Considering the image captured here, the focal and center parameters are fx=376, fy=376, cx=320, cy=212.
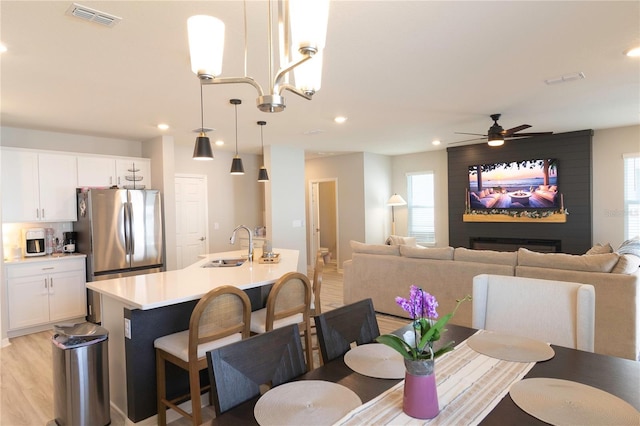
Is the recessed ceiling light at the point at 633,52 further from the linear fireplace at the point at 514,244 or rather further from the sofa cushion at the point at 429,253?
the linear fireplace at the point at 514,244

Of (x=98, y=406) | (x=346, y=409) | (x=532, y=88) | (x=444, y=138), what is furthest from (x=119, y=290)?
(x=444, y=138)

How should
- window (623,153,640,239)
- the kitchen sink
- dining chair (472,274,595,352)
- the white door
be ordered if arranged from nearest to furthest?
dining chair (472,274,595,352) → the kitchen sink → window (623,153,640,239) → the white door

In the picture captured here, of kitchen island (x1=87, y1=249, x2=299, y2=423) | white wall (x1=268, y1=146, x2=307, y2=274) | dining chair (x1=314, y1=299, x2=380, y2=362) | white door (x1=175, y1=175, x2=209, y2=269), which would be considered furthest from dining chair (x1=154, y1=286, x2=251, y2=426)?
white door (x1=175, y1=175, x2=209, y2=269)

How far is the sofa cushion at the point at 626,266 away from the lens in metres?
3.38

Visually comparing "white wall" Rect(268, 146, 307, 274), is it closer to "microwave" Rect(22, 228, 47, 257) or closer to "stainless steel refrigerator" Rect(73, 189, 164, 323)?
"stainless steel refrigerator" Rect(73, 189, 164, 323)

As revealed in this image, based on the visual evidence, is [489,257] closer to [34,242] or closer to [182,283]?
[182,283]

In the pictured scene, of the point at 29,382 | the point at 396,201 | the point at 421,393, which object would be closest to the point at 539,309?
the point at 421,393

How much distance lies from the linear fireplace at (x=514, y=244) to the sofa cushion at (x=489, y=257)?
3284mm

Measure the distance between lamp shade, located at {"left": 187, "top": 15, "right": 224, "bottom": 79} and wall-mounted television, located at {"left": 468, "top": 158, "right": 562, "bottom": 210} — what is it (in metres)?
6.88

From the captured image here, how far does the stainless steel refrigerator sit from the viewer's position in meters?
4.89

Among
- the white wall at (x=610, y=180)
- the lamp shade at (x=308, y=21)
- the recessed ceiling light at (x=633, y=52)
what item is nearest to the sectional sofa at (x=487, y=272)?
the recessed ceiling light at (x=633, y=52)

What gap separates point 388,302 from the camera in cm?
483

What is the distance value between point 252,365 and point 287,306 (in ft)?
4.32

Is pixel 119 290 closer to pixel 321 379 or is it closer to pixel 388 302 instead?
pixel 321 379
